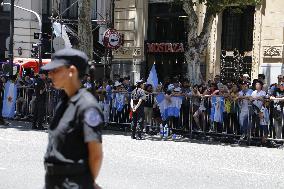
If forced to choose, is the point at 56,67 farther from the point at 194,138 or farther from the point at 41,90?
the point at 41,90

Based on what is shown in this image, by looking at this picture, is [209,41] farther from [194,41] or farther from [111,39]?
[194,41]

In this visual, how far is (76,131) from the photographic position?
150 inches

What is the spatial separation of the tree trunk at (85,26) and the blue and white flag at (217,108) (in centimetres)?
771

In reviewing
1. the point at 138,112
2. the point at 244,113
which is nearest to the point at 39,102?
the point at 138,112

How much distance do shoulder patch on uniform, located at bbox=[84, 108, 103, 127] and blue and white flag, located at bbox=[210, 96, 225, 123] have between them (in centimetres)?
1221

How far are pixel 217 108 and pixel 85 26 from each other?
807cm

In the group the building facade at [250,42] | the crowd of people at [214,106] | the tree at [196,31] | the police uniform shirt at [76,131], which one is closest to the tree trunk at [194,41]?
the tree at [196,31]

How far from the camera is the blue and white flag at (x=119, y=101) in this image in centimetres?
1817

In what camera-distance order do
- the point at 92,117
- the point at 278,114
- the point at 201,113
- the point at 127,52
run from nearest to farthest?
the point at 92,117, the point at 278,114, the point at 201,113, the point at 127,52

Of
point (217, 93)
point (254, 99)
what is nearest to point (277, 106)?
point (254, 99)

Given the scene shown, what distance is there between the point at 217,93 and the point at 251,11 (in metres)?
8.93

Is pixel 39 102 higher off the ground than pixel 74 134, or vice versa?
pixel 74 134

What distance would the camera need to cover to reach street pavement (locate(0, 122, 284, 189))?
8945 mm

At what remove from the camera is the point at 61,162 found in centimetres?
383
